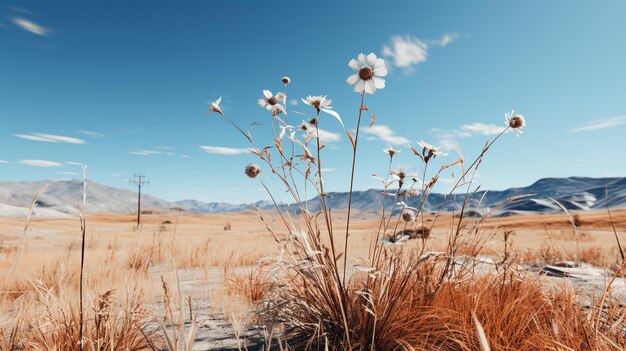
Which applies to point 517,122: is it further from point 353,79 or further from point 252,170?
point 252,170

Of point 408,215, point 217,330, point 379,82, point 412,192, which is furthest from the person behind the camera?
point 217,330

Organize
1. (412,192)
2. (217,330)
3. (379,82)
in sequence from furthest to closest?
1. (217,330)
2. (412,192)
3. (379,82)

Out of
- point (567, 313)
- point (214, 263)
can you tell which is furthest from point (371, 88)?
point (214, 263)

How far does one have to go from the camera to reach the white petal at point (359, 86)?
1770 millimetres

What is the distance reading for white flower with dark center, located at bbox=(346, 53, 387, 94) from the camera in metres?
1.76

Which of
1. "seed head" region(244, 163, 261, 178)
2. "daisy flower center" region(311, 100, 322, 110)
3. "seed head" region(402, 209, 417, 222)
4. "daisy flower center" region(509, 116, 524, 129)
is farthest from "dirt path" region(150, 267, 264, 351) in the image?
"daisy flower center" region(509, 116, 524, 129)

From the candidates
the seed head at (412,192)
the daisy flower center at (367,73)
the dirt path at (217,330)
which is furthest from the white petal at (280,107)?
the dirt path at (217,330)

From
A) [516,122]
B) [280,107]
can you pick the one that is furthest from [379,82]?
[516,122]

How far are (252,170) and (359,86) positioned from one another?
31.5 inches

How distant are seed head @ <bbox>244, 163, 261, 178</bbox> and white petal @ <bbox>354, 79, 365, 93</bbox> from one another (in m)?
0.76

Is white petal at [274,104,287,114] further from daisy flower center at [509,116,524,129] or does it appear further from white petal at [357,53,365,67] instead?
daisy flower center at [509,116,524,129]

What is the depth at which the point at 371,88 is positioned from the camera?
1.74m

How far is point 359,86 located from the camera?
70.4 inches

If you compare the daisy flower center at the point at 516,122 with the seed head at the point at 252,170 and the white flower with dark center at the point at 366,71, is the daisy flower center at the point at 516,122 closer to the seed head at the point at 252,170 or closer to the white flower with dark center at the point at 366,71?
the white flower with dark center at the point at 366,71
